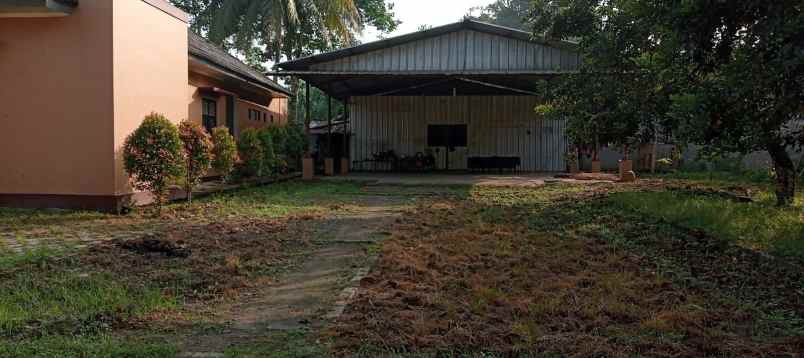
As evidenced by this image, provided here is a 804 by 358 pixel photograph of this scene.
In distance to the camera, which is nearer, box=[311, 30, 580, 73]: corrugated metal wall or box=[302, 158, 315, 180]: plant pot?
box=[311, 30, 580, 73]: corrugated metal wall

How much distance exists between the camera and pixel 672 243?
6.38 meters

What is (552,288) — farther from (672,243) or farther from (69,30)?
(69,30)

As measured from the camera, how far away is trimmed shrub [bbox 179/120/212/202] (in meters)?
8.83

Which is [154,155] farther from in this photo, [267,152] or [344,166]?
[344,166]

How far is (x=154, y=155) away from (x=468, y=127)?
13759 millimetres

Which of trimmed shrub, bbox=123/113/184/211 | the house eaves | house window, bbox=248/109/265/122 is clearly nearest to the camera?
the house eaves

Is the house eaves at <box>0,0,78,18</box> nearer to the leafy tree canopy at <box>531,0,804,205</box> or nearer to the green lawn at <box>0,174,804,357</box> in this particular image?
the green lawn at <box>0,174,804,357</box>

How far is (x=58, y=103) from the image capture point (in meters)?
8.38

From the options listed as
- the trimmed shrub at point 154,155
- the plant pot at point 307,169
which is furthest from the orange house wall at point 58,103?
the plant pot at point 307,169

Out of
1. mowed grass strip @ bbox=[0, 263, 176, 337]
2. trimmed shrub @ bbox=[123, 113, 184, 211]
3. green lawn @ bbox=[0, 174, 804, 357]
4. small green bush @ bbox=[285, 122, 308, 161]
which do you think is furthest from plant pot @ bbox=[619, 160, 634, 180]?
mowed grass strip @ bbox=[0, 263, 176, 337]

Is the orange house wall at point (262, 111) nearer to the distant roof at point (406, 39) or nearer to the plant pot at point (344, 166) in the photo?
the distant roof at point (406, 39)

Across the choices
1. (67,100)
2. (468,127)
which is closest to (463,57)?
(468,127)

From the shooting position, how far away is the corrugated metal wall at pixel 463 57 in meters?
15.1

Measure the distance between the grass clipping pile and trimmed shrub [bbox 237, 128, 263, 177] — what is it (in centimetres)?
743
